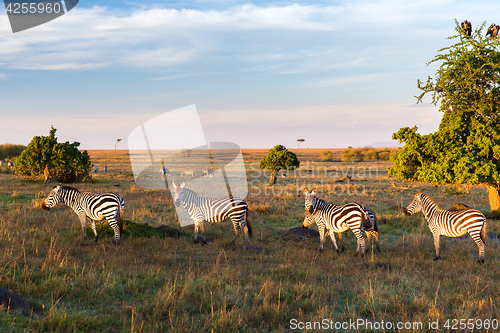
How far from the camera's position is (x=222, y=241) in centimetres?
1206

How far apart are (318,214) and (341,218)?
1.07m

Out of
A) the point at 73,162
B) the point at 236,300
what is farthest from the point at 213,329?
the point at 73,162

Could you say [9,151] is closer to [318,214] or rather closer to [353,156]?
[318,214]

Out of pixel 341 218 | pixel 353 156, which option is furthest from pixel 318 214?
pixel 353 156

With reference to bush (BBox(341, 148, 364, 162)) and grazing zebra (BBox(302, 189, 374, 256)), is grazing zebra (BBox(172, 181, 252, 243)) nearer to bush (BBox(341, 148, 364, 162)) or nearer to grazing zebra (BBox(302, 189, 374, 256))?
grazing zebra (BBox(302, 189, 374, 256))

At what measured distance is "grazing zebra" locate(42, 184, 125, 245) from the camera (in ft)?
35.7

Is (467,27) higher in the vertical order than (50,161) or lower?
higher

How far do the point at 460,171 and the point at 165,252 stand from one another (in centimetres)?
1415

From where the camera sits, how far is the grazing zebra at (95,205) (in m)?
10.9

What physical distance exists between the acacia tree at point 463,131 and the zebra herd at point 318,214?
5.18 metres

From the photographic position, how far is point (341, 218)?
10.6 meters

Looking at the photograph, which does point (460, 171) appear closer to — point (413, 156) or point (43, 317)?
point (413, 156)

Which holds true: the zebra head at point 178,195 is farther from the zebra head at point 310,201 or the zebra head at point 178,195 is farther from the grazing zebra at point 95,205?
the zebra head at point 310,201

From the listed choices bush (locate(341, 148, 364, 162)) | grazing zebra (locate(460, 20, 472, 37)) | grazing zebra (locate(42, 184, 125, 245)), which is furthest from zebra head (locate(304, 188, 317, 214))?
bush (locate(341, 148, 364, 162))
